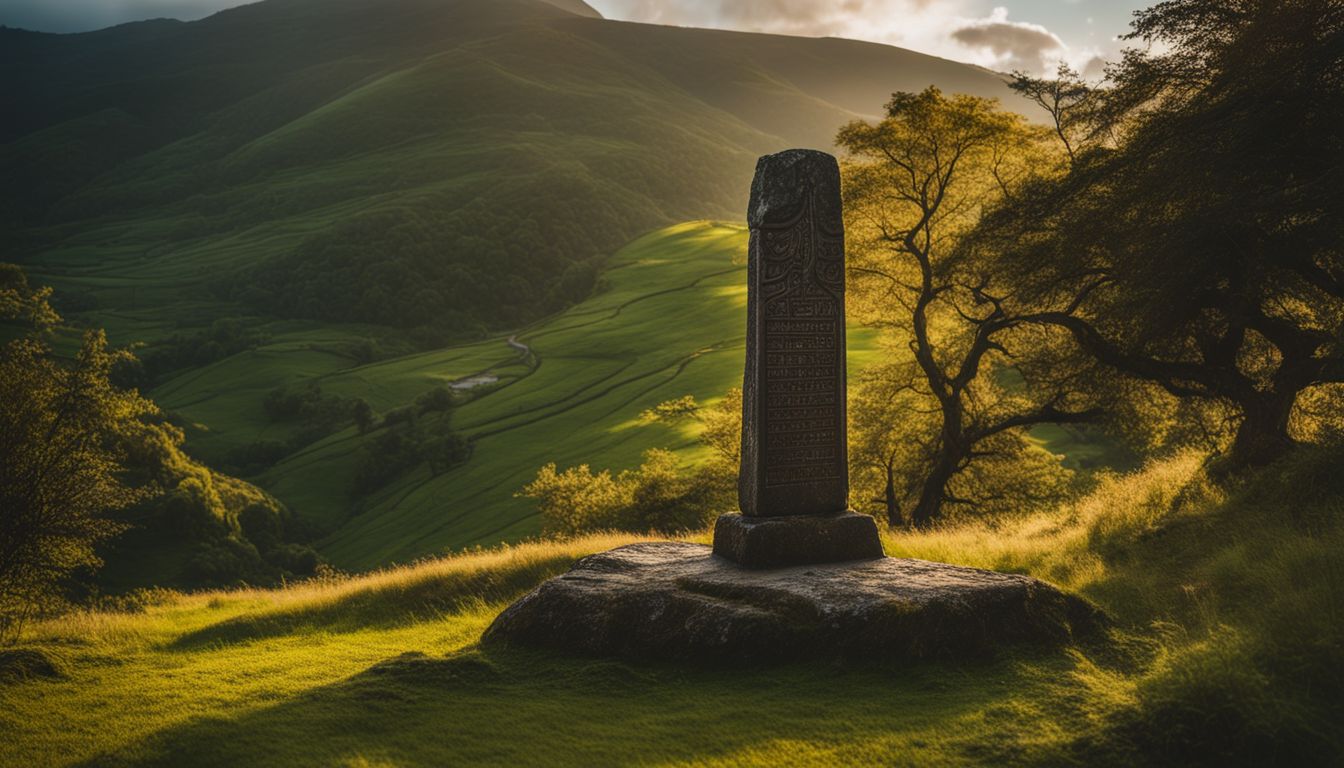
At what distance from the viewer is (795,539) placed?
12508mm

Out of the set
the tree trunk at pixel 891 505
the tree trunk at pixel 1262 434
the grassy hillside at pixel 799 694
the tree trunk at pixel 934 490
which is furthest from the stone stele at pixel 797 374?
the tree trunk at pixel 891 505

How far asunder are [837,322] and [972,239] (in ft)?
33.2

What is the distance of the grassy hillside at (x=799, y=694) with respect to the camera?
23.0 feet

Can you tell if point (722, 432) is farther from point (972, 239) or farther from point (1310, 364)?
point (1310, 364)

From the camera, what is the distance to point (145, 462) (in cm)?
5912

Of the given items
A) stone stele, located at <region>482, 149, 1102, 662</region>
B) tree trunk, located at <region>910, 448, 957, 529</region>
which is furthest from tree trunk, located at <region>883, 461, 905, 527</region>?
stone stele, located at <region>482, 149, 1102, 662</region>

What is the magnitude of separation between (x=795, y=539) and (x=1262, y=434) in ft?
31.5

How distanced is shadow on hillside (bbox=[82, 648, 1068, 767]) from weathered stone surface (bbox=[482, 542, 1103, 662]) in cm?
31

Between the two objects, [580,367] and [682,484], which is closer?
[682,484]

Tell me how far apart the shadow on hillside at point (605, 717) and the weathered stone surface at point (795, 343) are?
3854 mm

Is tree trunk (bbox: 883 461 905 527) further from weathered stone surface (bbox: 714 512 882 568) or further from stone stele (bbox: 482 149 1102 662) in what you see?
weathered stone surface (bbox: 714 512 882 568)

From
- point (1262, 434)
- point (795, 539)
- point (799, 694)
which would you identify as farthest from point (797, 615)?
point (1262, 434)

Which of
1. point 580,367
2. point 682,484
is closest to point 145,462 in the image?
Result: point 682,484

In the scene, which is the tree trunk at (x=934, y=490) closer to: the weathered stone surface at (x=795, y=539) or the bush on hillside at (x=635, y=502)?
the bush on hillside at (x=635, y=502)
